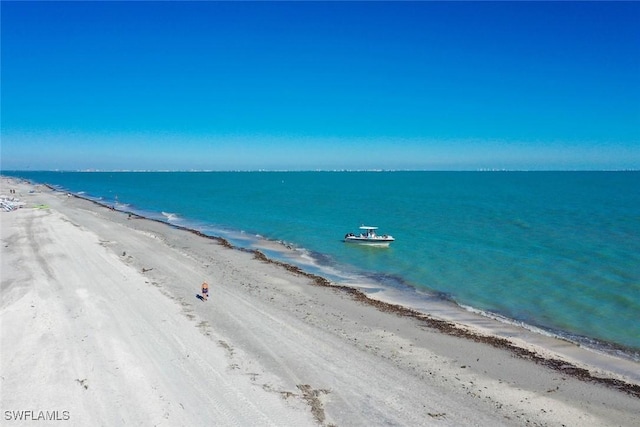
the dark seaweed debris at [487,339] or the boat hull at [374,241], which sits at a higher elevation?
the boat hull at [374,241]

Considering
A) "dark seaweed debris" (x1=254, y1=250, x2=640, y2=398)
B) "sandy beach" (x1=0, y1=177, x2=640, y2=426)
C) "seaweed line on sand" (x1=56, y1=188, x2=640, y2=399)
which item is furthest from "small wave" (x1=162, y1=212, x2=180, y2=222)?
"dark seaweed debris" (x1=254, y1=250, x2=640, y2=398)

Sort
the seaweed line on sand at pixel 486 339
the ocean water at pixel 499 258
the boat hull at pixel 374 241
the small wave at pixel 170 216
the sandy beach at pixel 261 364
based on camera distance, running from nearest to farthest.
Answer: the sandy beach at pixel 261 364 → the seaweed line on sand at pixel 486 339 → the ocean water at pixel 499 258 → the boat hull at pixel 374 241 → the small wave at pixel 170 216

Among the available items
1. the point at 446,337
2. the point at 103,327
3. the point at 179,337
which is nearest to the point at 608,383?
the point at 446,337

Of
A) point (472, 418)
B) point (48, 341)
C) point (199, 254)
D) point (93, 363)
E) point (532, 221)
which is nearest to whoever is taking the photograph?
point (472, 418)

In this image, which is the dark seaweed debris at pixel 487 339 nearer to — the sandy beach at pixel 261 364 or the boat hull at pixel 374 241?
the sandy beach at pixel 261 364

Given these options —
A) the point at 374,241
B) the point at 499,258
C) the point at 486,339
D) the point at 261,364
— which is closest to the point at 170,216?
the point at 374,241

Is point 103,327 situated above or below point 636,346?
above

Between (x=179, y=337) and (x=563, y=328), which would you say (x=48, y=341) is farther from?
(x=563, y=328)

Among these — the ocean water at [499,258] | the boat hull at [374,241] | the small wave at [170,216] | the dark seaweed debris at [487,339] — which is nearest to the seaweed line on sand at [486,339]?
the dark seaweed debris at [487,339]

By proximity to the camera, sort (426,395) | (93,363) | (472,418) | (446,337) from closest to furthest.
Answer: (472,418), (426,395), (93,363), (446,337)
